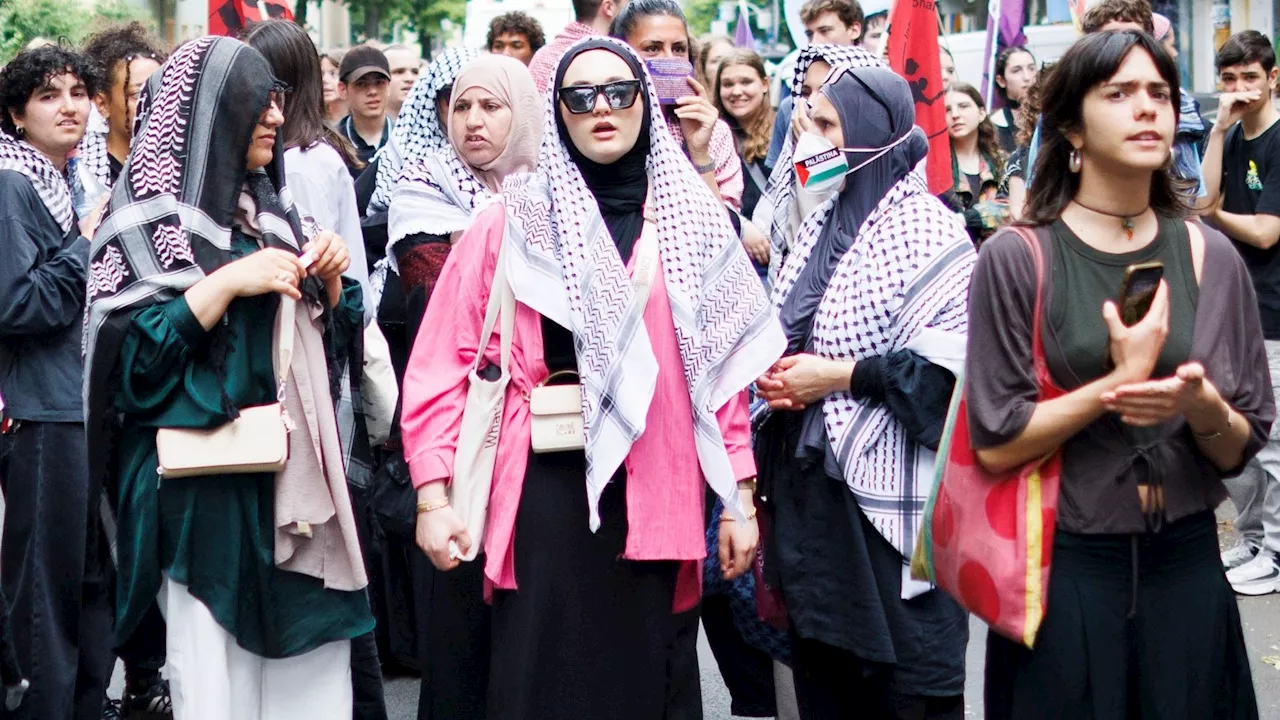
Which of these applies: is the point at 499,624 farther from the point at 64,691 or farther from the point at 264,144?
the point at 64,691

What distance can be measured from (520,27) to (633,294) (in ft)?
17.6

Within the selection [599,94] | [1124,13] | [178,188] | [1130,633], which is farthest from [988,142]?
[1130,633]

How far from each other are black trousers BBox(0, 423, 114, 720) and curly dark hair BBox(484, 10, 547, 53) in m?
4.41

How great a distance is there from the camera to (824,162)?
444 cm

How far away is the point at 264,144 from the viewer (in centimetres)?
421

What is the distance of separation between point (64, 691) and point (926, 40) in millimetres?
4210

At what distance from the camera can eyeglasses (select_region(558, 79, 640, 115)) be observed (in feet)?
13.2

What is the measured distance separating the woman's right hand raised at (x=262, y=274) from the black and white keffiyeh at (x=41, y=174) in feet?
Answer: 4.70

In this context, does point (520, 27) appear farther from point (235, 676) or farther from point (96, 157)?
point (235, 676)

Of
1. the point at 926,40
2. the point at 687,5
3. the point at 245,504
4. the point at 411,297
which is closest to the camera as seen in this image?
the point at 245,504

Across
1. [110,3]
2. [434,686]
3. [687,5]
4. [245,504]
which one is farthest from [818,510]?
[687,5]

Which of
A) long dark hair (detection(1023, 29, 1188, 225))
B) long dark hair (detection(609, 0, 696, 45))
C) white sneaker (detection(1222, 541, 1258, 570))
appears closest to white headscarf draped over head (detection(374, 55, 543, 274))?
long dark hair (detection(609, 0, 696, 45))

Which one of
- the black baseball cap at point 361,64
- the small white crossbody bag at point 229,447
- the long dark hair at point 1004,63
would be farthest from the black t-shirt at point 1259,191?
the small white crossbody bag at point 229,447

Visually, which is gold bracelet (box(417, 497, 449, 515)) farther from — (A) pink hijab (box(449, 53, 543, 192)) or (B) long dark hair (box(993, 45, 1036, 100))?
(B) long dark hair (box(993, 45, 1036, 100))
